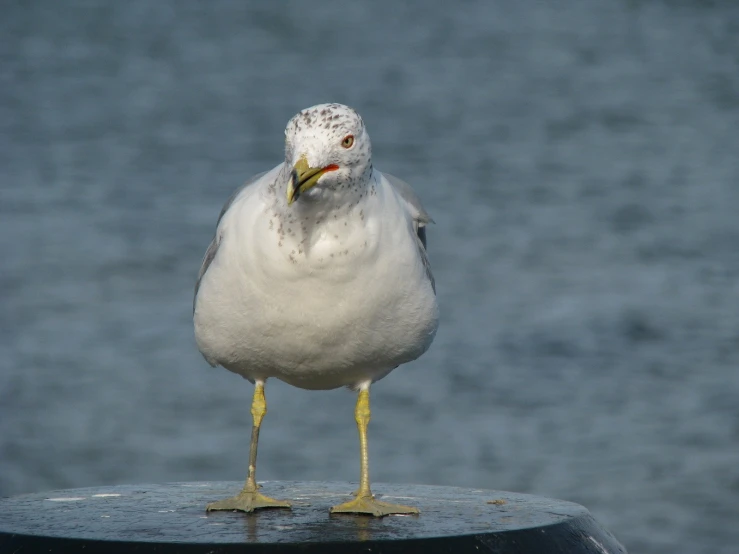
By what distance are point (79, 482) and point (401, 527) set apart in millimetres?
7641

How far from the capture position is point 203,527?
4035mm

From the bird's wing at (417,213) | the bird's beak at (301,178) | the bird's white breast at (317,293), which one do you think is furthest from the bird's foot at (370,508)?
the bird's beak at (301,178)

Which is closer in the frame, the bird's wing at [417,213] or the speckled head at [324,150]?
the speckled head at [324,150]

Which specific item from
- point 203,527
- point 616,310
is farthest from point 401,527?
point 616,310

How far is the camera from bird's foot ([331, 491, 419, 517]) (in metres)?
4.43

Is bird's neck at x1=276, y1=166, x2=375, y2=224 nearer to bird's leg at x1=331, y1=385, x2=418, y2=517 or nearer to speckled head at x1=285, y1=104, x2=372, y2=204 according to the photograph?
speckled head at x1=285, y1=104, x2=372, y2=204

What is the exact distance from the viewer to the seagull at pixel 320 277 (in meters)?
4.20

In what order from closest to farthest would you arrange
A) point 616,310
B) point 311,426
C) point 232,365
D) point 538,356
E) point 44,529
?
point 44,529 < point 232,365 < point 311,426 < point 538,356 < point 616,310

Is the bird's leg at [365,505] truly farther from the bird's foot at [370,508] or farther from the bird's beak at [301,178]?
the bird's beak at [301,178]

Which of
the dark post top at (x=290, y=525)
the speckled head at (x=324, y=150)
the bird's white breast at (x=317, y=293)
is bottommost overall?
the dark post top at (x=290, y=525)

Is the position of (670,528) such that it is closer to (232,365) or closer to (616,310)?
(616,310)

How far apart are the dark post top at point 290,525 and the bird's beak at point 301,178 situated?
3.19 ft

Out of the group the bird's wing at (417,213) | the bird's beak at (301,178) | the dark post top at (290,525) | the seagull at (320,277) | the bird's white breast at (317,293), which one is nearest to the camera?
the dark post top at (290,525)

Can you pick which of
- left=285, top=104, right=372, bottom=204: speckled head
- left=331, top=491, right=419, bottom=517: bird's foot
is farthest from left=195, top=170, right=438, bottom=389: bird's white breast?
left=331, top=491, right=419, bottom=517: bird's foot
